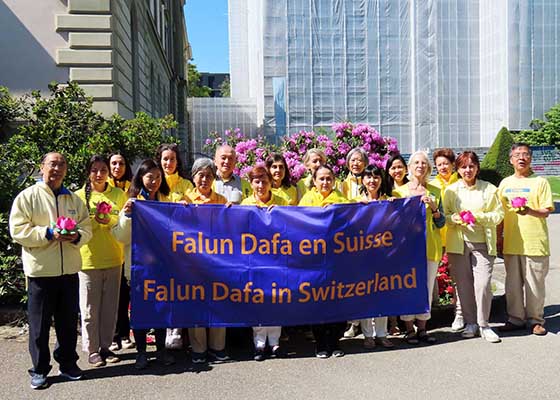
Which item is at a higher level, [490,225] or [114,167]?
[114,167]

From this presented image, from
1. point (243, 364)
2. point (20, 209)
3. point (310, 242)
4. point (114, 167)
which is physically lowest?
point (243, 364)

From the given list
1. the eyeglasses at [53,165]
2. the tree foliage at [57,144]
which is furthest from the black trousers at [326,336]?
the tree foliage at [57,144]

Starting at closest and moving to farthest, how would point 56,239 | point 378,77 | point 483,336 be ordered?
1. point 56,239
2. point 483,336
3. point 378,77

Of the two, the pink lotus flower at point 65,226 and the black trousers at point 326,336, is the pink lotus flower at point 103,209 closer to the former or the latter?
the pink lotus flower at point 65,226

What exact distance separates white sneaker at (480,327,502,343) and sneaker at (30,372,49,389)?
415 cm

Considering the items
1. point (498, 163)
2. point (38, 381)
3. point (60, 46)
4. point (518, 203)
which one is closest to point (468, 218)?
point (518, 203)

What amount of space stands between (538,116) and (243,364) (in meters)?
31.0

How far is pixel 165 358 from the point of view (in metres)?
5.14

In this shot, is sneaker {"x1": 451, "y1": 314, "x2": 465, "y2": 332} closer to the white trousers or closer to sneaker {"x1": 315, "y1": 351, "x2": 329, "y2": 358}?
sneaker {"x1": 315, "y1": 351, "x2": 329, "y2": 358}

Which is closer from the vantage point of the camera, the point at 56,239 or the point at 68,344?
the point at 56,239

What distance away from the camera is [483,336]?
5.75 meters

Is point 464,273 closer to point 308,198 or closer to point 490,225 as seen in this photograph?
point 490,225

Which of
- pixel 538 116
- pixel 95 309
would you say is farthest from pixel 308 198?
pixel 538 116

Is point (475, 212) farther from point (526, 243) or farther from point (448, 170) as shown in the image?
point (526, 243)
